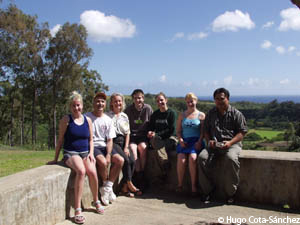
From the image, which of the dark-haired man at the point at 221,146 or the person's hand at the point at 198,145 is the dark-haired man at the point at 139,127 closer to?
the person's hand at the point at 198,145

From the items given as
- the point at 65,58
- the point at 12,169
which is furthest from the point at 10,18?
the point at 12,169

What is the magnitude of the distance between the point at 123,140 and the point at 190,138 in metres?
1.14

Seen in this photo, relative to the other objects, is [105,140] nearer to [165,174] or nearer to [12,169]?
[165,174]

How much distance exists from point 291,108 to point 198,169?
6739 cm

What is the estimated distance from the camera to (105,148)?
4734mm

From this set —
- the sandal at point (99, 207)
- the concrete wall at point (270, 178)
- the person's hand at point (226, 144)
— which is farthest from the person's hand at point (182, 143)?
the sandal at point (99, 207)

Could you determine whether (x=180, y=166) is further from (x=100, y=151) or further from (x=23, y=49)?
(x=23, y=49)

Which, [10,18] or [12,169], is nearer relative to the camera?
[12,169]

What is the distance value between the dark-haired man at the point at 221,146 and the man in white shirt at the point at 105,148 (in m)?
1.36

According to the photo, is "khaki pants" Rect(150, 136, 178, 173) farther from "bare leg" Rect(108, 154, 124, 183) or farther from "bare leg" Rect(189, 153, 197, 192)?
"bare leg" Rect(108, 154, 124, 183)

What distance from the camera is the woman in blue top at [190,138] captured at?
477 centimetres

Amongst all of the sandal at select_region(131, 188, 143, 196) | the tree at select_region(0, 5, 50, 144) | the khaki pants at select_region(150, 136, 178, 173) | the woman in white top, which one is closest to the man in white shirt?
the woman in white top

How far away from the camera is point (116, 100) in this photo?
5113 millimetres

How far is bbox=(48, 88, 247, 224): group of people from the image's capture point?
422cm
